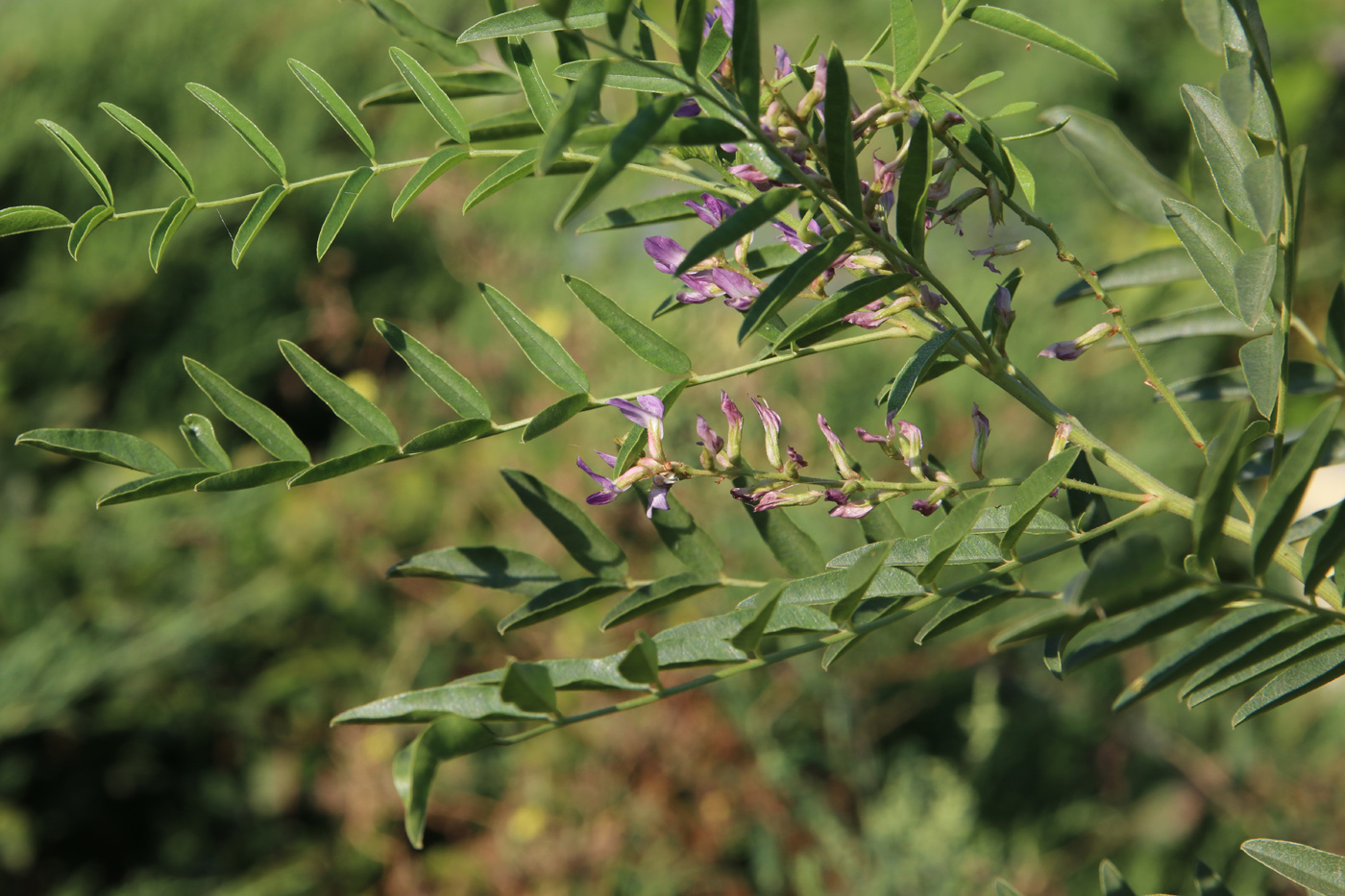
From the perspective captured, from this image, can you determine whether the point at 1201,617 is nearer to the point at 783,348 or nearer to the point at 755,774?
the point at 783,348

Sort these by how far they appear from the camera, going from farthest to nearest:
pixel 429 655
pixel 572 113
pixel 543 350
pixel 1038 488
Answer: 1. pixel 429 655
2. pixel 543 350
3. pixel 1038 488
4. pixel 572 113

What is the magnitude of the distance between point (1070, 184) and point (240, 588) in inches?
99.2

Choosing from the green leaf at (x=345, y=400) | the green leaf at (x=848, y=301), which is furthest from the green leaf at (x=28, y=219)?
the green leaf at (x=848, y=301)

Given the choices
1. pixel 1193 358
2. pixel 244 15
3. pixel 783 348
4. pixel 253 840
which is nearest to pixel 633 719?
pixel 253 840

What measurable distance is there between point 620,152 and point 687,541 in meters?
0.27

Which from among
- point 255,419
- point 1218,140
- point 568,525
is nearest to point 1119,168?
point 1218,140

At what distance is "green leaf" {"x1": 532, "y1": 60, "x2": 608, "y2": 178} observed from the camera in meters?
0.27

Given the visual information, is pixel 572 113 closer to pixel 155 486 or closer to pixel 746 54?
pixel 746 54

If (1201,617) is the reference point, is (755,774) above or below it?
below

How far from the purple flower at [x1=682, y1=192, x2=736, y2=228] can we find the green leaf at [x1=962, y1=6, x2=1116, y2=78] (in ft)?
0.44

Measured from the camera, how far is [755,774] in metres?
1.71

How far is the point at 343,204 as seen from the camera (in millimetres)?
458

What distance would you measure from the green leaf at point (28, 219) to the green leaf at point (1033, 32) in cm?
41

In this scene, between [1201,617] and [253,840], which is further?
[253,840]
